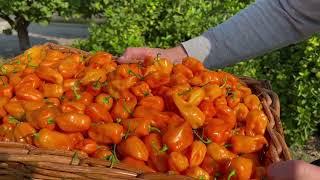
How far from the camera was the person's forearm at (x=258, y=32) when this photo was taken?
2.65 m

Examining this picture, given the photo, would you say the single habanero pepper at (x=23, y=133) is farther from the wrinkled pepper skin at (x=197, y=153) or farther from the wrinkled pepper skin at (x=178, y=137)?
the wrinkled pepper skin at (x=197, y=153)

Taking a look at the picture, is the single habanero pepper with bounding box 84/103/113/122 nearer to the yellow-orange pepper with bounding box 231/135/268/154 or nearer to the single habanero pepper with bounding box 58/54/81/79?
the single habanero pepper with bounding box 58/54/81/79

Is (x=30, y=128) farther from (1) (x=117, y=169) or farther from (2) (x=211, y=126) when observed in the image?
(2) (x=211, y=126)

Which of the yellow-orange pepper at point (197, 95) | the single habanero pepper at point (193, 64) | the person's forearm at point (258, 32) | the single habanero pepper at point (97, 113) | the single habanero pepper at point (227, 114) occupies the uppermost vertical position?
the person's forearm at point (258, 32)

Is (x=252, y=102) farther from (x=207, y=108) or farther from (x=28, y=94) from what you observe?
(x=28, y=94)

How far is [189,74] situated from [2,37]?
1600 centimetres

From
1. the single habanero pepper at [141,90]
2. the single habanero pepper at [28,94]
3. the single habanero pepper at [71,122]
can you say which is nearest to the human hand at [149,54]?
the single habanero pepper at [141,90]

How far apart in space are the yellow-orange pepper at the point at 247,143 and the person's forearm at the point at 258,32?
2.45ft

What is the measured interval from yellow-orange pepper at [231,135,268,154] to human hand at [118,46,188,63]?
791 mm

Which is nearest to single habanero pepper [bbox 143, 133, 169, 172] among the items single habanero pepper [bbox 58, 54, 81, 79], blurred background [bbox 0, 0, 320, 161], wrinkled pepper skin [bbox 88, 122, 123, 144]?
wrinkled pepper skin [bbox 88, 122, 123, 144]

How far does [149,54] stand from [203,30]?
2.44 m

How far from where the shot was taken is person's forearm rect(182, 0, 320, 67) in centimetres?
265

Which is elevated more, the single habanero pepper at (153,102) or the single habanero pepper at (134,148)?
the single habanero pepper at (153,102)

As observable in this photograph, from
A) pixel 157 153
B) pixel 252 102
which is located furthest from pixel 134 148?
pixel 252 102
